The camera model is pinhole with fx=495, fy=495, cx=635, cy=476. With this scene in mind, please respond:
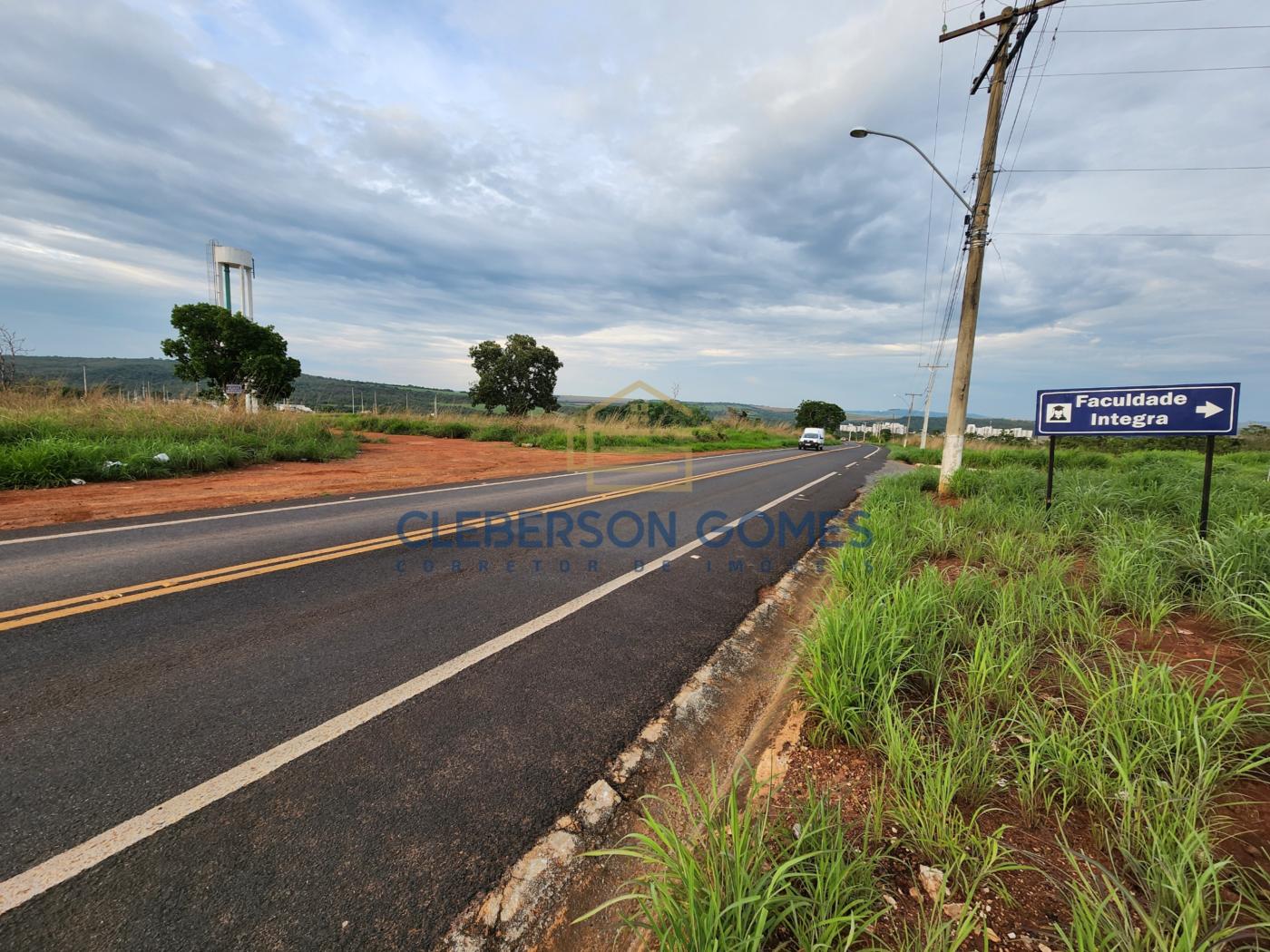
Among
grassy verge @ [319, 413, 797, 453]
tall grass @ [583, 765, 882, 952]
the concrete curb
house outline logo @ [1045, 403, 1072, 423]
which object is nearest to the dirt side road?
grassy verge @ [319, 413, 797, 453]

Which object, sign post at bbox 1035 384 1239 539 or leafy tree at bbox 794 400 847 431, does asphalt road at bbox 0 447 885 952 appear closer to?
sign post at bbox 1035 384 1239 539

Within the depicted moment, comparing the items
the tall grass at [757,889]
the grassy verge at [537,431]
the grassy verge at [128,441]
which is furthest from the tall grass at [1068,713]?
the grassy verge at [537,431]

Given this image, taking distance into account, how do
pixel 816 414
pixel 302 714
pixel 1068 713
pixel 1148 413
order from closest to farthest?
1. pixel 1068 713
2. pixel 302 714
3. pixel 1148 413
4. pixel 816 414

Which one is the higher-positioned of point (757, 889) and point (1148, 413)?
point (1148, 413)

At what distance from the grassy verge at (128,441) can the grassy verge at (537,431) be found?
32.3 ft

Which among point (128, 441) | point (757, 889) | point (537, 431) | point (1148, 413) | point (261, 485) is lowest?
point (757, 889)

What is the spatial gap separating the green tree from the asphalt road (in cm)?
3199

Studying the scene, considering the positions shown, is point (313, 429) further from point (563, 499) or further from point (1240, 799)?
point (1240, 799)

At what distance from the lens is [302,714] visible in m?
2.58

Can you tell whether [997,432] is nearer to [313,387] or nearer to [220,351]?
[220,351]

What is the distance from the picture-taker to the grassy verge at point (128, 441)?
813cm

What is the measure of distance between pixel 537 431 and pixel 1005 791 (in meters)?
24.2

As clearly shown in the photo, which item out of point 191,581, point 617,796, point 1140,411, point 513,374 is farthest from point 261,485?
point 513,374

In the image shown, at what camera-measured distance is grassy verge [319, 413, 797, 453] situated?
23.5 m
